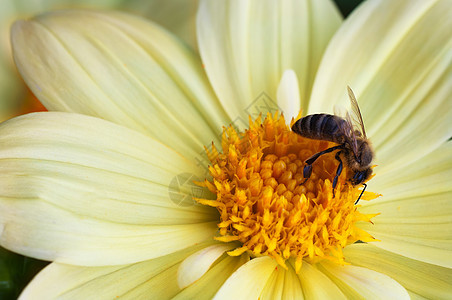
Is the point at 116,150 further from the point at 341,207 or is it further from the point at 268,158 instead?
the point at 341,207

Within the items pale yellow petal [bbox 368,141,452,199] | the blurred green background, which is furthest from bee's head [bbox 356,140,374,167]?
the blurred green background

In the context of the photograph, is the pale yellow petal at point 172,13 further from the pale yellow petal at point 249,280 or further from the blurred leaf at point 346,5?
the pale yellow petal at point 249,280

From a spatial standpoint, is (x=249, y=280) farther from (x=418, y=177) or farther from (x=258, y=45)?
(x=258, y=45)

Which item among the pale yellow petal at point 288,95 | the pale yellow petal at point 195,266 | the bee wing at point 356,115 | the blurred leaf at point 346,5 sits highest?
the blurred leaf at point 346,5

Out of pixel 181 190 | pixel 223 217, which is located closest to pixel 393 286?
pixel 223 217

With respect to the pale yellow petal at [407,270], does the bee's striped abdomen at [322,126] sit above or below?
above

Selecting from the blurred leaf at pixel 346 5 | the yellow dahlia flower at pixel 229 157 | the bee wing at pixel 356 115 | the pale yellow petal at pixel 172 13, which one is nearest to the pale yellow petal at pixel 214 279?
the yellow dahlia flower at pixel 229 157
